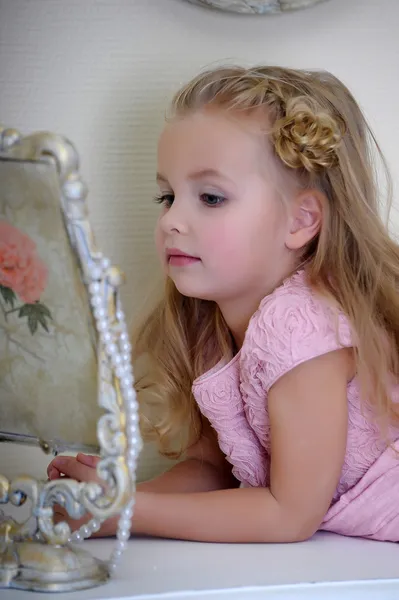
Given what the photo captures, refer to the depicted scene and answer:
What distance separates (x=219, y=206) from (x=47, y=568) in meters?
0.46

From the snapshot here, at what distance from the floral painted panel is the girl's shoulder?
0.29 m

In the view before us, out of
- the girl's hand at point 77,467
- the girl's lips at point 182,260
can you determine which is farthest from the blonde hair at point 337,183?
the girl's hand at point 77,467

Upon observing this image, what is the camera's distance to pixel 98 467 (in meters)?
0.76

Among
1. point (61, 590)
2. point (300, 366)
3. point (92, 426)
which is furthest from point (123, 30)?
point (61, 590)

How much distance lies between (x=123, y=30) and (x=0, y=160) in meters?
0.63

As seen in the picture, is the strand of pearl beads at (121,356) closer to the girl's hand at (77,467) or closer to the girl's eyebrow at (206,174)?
the girl's hand at (77,467)

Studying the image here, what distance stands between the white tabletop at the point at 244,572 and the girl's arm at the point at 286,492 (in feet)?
0.06

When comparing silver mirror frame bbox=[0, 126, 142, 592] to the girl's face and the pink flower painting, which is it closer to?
the pink flower painting

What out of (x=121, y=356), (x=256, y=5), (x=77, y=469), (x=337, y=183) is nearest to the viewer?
(x=121, y=356)

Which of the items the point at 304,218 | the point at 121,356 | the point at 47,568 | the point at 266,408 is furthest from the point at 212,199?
the point at 47,568

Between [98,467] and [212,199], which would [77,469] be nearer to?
[98,467]

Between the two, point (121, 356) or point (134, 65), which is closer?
point (121, 356)

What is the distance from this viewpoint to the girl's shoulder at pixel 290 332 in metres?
1.00

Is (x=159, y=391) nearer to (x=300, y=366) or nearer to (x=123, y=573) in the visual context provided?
(x=300, y=366)
